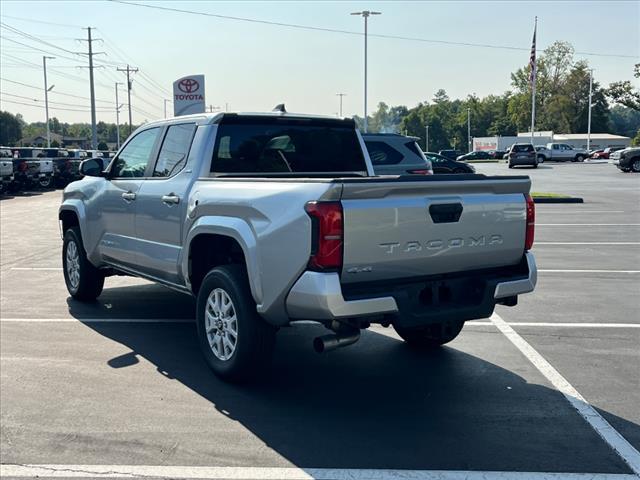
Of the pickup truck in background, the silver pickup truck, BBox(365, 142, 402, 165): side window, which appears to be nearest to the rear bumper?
the silver pickup truck

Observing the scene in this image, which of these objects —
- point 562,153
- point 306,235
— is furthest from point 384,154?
point 562,153

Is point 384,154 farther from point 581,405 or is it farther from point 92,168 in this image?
point 581,405

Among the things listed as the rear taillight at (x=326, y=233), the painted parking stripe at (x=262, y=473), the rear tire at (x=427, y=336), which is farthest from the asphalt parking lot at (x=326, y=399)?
the rear taillight at (x=326, y=233)

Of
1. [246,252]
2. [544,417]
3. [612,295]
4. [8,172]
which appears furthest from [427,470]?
[8,172]

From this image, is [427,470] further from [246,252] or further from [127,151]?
[127,151]

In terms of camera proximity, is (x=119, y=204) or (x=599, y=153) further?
(x=599, y=153)

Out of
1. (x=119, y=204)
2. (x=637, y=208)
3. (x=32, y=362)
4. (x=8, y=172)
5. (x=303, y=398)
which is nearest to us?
(x=303, y=398)

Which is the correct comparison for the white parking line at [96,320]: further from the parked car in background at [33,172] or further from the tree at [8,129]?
the tree at [8,129]

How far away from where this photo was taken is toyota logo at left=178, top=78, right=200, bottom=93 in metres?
21.6

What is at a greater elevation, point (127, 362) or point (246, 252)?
point (246, 252)

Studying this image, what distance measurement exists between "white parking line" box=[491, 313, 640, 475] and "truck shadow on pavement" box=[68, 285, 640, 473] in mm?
65

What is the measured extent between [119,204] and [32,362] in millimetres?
1765

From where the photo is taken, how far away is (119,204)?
6816 millimetres

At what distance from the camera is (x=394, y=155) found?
14.4m
